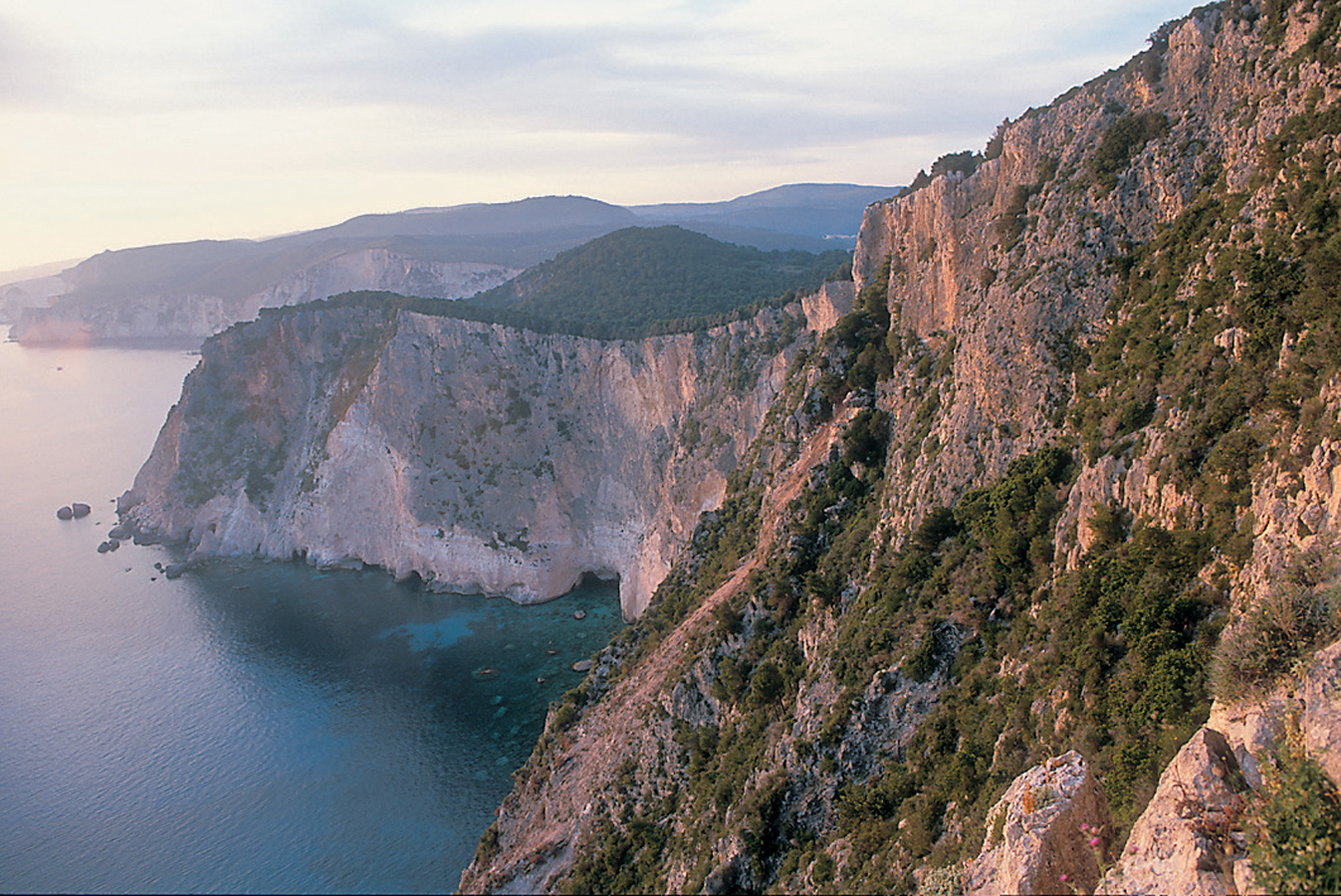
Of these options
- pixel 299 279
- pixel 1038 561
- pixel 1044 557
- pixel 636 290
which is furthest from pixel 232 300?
pixel 1044 557

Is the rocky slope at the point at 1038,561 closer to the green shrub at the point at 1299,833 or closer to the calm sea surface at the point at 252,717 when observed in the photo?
the green shrub at the point at 1299,833

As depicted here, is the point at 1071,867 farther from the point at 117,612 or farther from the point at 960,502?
the point at 117,612

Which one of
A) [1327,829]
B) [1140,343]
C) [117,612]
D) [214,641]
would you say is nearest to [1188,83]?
[1140,343]

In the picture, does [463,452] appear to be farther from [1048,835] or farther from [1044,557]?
[1048,835]

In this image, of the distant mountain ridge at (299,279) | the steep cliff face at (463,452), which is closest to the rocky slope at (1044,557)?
the steep cliff face at (463,452)

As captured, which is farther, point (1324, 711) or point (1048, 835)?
point (1048, 835)

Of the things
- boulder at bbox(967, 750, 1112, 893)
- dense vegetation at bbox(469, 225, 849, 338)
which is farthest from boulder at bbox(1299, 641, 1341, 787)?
dense vegetation at bbox(469, 225, 849, 338)
